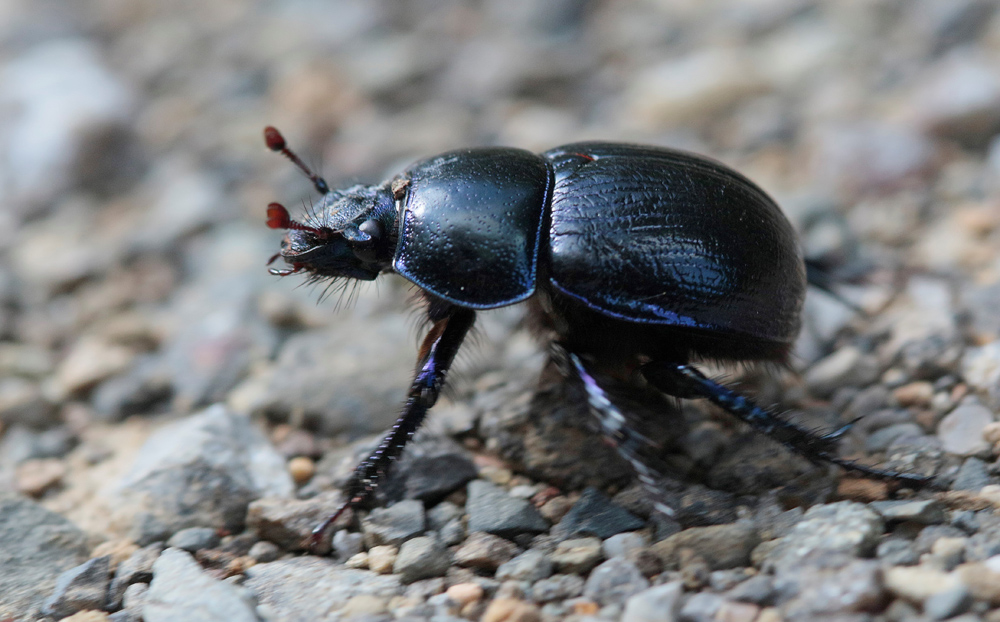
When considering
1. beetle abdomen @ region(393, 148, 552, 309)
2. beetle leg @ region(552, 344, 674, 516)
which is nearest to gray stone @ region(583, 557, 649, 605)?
beetle leg @ region(552, 344, 674, 516)

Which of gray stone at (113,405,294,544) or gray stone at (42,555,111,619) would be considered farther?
gray stone at (113,405,294,544)

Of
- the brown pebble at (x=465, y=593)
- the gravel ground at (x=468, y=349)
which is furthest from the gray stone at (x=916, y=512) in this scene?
the brown pebble at (x=465, y=593)

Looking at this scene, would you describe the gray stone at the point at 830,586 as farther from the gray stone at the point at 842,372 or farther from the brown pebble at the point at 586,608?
the gray stone at the point at 842,372

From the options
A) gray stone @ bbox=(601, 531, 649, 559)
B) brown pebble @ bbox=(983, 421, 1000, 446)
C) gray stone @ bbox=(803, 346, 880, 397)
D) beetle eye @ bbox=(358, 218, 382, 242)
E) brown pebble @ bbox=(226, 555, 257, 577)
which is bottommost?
brown pebble @ bbox=(226, 555, 257, 577)

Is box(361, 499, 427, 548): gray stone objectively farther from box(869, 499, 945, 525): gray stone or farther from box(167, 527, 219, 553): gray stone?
box(869, 499, 945, 525): gray stone

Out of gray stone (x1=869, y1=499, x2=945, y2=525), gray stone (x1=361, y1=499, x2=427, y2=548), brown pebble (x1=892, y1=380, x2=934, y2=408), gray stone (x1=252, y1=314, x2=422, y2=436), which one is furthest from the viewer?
gray stone (x1=252, y1=314, x2=422, y2=436)

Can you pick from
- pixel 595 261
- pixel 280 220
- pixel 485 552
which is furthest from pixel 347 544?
pixel 595 261

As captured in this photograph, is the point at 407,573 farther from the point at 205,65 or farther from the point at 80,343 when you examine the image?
the point at 205,65
